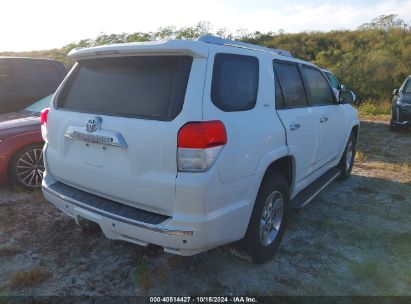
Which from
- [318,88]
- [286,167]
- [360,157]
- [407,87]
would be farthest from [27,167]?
[407,87]

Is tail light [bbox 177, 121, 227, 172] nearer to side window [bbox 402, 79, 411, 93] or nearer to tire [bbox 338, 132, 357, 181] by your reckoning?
tire [bbox 338, 132, 357, 181]

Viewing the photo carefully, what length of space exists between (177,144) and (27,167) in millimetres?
3508

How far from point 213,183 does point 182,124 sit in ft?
1.46

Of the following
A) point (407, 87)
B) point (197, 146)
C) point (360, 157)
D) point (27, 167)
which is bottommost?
point (360, 157)

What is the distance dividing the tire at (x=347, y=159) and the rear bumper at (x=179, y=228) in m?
3.52

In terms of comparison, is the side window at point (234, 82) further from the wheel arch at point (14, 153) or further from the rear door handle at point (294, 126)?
the wheel arch at point (14, 153)

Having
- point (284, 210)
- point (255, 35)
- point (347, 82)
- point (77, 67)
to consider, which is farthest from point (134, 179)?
point (255, 35)

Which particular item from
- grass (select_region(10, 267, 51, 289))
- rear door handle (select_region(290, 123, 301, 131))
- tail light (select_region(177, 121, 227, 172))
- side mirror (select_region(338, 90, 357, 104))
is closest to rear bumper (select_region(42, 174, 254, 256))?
tail light (select_region(177, 121, 227, 172))

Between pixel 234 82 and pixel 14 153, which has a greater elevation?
pixel 234 82

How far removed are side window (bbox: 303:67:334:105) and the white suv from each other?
814 mm

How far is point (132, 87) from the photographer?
2781 mm

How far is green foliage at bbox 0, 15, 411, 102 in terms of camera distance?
20.5m

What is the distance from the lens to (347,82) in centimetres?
2128

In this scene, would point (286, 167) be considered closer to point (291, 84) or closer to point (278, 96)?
point (278, 96)
